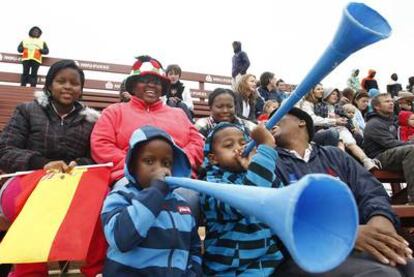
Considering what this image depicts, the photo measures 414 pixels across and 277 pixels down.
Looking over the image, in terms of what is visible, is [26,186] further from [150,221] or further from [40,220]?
[150,221]

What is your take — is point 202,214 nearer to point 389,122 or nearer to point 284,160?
point 284,160

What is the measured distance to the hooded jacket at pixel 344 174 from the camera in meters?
1.99

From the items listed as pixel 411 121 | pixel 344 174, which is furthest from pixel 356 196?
pixel 411 121

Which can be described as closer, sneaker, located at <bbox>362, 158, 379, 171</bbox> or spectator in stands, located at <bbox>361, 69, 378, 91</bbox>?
sneaker, located at <bbox>362, 158, 379, 171</bbox>

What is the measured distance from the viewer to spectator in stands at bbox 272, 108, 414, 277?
1684 mm

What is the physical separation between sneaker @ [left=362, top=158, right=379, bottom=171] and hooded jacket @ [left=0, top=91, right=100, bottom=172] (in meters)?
2.63

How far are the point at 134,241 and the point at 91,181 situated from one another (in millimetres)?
635

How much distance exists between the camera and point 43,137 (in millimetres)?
2367

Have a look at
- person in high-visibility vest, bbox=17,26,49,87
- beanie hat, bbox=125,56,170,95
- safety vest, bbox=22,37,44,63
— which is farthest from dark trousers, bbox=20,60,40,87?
beanie hat, bbox=125,56,170,95

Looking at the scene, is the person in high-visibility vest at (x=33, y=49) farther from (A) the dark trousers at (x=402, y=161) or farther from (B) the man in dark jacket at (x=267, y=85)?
(A) the dark trousers at (x=402, y=161)

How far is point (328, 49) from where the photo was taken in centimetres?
149

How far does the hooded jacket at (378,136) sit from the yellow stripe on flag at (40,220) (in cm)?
311

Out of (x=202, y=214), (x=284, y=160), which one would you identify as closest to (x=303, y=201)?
(x=202, y=214)

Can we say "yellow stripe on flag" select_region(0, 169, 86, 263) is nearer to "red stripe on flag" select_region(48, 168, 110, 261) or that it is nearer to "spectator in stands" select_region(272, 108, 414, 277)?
"red stripe on flag" select_region(48, 168, 110, 261)
